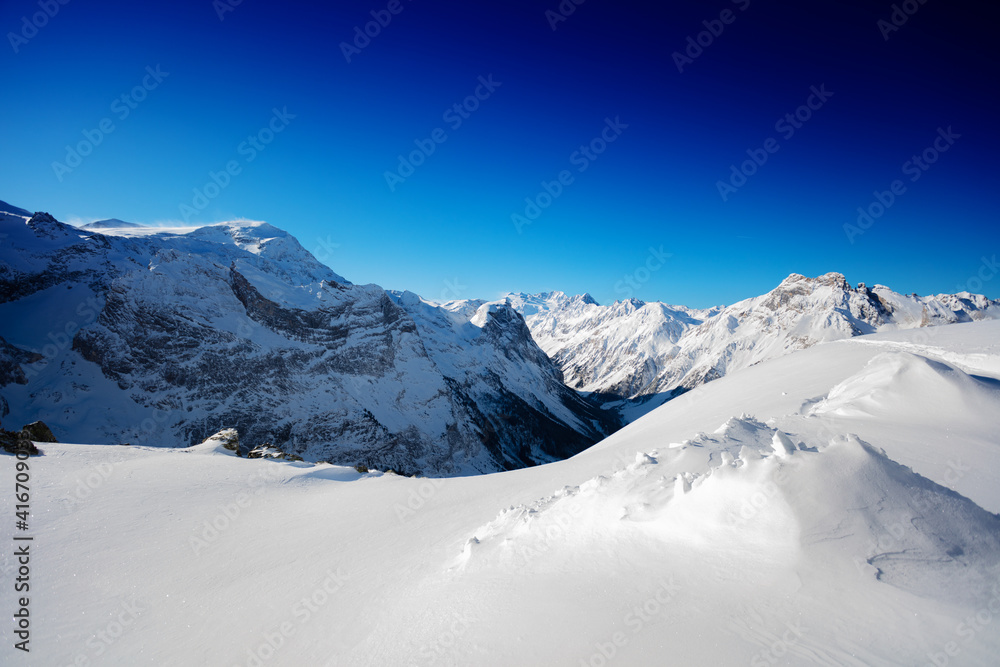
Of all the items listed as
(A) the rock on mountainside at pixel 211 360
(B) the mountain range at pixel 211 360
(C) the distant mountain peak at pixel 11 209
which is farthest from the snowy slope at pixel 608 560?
(C) the distant mountain peak at pixel 11 209

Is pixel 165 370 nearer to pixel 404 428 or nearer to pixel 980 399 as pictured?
pixel 404 428

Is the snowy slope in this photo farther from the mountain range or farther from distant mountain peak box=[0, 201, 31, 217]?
distant mountain peak box=[0, 201, 31, 217]

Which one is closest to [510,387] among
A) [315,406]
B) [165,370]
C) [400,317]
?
[400,317]

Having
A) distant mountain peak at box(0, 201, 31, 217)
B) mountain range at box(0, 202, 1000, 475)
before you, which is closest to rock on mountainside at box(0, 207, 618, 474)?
mountain range at box(0, 202, 1000, 475)

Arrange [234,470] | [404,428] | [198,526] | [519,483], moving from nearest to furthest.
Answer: [198,526], [519,483], [234,470], [404,428]

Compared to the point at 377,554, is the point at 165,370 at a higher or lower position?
lower

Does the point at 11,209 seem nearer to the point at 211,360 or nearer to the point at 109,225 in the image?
the point at 109,225
